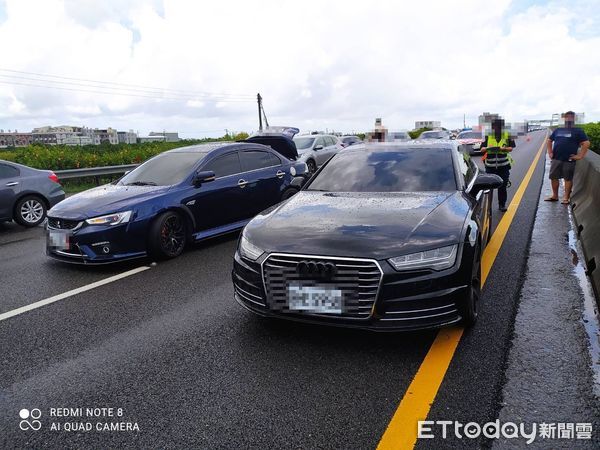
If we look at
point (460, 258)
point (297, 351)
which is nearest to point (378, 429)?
point (297, 351)

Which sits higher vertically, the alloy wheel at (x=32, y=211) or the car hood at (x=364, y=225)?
the car hood at (x=364, y=225)

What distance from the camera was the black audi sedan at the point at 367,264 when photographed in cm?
311

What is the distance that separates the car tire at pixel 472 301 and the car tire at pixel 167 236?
3866mm

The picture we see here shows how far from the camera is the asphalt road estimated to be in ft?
8.41

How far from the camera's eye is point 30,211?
29.8 ft

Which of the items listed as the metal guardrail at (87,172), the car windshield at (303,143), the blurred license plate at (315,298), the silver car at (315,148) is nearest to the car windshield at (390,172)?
the blurred license plate at (315,298)

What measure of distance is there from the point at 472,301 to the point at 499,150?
572 centimetres

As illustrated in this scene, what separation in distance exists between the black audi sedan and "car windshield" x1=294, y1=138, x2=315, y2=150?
13556 millimetres

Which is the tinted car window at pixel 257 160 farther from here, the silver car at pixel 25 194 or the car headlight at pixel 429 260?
the car headlight at pixel 429 260

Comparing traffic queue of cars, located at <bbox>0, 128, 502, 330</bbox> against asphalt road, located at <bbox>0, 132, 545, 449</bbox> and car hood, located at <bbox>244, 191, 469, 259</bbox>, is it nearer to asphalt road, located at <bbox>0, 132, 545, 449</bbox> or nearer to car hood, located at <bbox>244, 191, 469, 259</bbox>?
car hood, located at <bbox>244, 191, 469, 259</bbox>

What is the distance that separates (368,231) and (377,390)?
3.58 feet

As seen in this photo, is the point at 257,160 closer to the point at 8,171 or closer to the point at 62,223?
the point at 62,223

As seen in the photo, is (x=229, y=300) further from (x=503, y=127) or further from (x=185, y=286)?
(x=503, y=127)

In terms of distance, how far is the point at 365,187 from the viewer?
4.68 m
